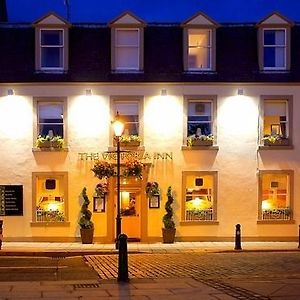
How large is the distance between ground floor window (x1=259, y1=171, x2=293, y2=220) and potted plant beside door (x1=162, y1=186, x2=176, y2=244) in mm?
3500

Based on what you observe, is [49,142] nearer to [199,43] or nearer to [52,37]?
[52,37]

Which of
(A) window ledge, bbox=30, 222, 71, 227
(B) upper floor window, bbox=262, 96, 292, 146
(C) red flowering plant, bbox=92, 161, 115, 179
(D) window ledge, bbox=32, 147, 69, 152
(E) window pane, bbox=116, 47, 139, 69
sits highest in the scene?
(E) window pane, bbox=116, 47, 139, 69

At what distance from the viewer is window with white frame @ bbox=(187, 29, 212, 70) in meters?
25.4

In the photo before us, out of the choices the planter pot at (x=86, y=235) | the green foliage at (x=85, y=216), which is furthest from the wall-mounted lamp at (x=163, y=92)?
the planter pot at (x=86, y=235)

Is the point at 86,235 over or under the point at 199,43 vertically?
under

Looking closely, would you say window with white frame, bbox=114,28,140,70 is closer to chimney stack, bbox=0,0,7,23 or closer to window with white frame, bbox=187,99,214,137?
window with white frame, bbox=187,99,214,137

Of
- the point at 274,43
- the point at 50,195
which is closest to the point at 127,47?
the point at 274,43

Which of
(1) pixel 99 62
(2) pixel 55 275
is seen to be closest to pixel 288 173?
(1) pixel 99 62

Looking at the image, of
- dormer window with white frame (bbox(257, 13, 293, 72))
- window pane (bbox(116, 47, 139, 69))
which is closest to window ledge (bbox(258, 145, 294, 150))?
dormer window with white frame (bbox(257, 13, 293, 72))

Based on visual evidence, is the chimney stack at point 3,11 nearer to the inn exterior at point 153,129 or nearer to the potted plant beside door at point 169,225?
the inn exterior at point 153,129

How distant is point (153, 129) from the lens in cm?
2492

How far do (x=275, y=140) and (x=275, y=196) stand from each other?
87.0 inches

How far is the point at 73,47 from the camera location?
2550 cm

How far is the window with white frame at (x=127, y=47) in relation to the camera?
25.3 metres
